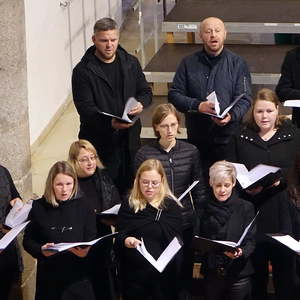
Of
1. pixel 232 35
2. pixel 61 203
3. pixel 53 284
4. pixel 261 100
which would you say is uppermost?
pixel 232 35

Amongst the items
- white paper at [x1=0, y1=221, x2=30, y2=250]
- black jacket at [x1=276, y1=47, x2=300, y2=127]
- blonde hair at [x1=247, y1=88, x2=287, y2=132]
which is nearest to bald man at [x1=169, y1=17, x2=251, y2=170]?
black jacket at [x1=276, y1=47, x2=300, y2=127]

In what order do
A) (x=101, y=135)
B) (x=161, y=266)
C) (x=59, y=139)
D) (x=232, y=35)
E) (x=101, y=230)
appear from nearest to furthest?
(x=161, y=266) → (x=101, y=230) → (x=101, y=135) → (x=59, y=139) → (x=232, y=35)

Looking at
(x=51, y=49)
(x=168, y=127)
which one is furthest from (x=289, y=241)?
(x=51, y=49)

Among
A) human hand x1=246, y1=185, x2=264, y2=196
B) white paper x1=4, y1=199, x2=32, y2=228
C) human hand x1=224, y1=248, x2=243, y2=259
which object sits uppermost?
human hand x1=246, y1=185, x2=264, y2=196

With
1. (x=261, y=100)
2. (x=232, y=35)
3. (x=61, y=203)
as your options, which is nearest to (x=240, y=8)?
(x=232, y=35)

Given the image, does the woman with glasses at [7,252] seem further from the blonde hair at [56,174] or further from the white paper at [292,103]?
the white paper at [292,103]

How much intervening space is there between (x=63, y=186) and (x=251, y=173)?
1.33 m

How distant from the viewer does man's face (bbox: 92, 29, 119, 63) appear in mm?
9078

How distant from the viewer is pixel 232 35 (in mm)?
14383

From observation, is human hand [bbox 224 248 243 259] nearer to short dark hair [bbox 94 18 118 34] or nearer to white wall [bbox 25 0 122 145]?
short dark hair [bbox 94 18 118 34]

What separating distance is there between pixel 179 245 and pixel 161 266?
7.4 inches

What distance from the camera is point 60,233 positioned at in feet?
27.1

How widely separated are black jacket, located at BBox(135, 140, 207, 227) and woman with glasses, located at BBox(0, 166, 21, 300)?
36.6 inches

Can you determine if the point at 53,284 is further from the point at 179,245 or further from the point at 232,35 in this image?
the point at 232,35
